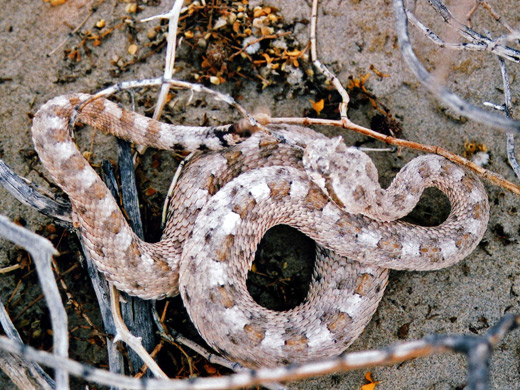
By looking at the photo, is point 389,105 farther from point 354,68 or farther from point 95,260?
point 95,260

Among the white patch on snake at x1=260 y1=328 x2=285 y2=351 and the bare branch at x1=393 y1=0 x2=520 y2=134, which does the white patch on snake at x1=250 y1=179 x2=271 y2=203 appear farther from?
the bare branch at x1=393 y1=0 x2=520 y2=134

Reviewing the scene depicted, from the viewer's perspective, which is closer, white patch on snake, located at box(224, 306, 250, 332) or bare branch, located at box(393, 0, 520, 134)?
bare branch, located at box(393, 0, 520, 134)

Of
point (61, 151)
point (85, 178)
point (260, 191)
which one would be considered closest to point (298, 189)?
point (260, 191)

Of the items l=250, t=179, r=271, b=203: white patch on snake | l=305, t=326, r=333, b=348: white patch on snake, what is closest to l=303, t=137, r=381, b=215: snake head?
l=250, t=179, r=271, b=203: white patch on snake

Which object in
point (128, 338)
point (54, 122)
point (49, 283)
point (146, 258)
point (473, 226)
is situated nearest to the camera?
point (49, 283)

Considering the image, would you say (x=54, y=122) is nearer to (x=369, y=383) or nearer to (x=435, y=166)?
(x=435, y=166)

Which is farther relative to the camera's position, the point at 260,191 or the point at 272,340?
the point at 260,191

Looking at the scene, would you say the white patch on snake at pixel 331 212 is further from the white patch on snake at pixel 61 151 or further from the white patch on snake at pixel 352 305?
the white patch on snake at pixel 61 151
